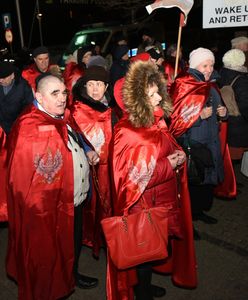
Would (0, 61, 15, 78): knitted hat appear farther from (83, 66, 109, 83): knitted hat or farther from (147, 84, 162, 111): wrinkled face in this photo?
(147, 84, 162, 111): wrinkled face

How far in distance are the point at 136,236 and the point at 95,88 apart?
5.55 ft

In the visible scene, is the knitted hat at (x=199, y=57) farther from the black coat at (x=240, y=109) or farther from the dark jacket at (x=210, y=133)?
the black coat at (x=240, y=109)

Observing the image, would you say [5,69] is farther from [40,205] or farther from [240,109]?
[240,109]

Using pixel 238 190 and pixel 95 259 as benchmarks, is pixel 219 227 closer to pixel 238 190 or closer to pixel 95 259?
pixel 238 190

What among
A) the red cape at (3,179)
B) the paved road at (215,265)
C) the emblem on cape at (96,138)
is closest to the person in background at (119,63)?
the red cape at (3,179)

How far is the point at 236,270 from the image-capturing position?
399cm

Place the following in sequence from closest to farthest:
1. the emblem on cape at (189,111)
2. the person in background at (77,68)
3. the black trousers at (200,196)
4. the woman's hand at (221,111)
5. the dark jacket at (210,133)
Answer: the emblem on cape at (189,111) < the dark jacket at (210,133) < the woman's hand at (221,111) < the black trousers at (200,196) < the person in background at (77,68)

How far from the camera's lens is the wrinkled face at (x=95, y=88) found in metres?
3.97

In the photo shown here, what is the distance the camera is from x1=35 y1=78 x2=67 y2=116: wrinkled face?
3.15 m

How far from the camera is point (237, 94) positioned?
199 inches

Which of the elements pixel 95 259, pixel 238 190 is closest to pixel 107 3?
pixel 238 190

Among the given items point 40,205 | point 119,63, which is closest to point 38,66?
point 119,63

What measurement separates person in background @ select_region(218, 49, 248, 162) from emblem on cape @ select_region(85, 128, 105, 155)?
79.6 inches

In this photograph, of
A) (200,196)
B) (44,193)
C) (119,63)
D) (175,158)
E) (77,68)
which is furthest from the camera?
(119,63)
